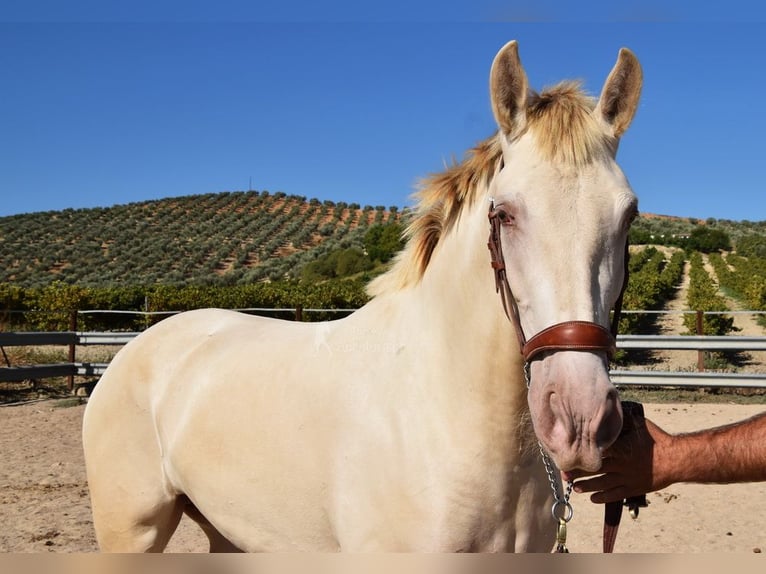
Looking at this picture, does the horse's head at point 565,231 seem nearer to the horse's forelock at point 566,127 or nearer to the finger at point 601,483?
the horse's forelock at point 566,127

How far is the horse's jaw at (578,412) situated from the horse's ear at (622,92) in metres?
0.76

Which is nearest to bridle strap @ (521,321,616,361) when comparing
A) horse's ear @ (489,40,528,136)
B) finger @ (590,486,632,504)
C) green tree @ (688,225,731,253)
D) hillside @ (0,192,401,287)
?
finger @ (590,486,632,504)

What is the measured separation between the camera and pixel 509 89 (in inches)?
66.4

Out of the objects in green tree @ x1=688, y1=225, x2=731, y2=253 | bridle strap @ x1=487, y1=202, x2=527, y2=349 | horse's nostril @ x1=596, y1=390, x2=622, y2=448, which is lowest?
horse's nostril @ x1=596, y1=390, x2=622, y2=448

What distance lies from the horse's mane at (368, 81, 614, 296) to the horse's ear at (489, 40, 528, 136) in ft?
0.11

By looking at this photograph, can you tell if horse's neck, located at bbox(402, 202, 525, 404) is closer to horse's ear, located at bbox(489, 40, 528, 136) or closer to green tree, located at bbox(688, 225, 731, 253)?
horse's ear, located at bbox(489, 40, 528, 136)

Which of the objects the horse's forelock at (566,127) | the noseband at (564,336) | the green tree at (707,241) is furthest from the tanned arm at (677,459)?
the green tree at (707,241)

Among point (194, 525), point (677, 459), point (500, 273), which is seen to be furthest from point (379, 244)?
point (677, 459)

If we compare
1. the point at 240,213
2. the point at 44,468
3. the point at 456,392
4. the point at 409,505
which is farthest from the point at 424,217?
the point at 240,213

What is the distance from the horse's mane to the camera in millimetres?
1557

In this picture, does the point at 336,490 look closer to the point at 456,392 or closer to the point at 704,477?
the point at 456,392

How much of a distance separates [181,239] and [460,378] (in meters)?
61.1

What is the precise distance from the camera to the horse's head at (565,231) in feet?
4.36

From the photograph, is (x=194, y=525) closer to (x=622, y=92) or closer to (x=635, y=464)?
(x=635, y=464)
